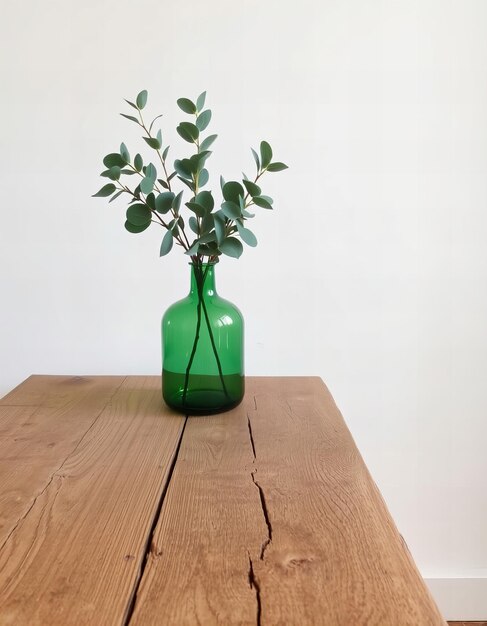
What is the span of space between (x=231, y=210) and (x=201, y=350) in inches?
10.2

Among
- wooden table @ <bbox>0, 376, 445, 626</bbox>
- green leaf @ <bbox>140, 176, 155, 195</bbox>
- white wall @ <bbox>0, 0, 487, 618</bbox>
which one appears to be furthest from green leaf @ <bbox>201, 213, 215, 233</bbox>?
white wall @ <bbox>0, 0, 487, 618</bbox>

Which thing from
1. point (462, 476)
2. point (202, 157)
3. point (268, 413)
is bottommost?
point (462, 476)

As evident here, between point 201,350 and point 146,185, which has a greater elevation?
point 146,185

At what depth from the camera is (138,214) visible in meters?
1.13

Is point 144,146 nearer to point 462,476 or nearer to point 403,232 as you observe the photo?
point 403,232

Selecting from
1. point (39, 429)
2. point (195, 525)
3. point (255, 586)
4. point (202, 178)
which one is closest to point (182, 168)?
point (202, 178)

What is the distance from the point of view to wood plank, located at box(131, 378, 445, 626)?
1.90 ft

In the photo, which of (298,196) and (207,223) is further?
(298,196)

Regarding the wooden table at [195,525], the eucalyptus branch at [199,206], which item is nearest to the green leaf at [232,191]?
the eucalyptus branch at [199,206]

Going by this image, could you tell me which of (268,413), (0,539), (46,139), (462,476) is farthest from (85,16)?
(462,476)

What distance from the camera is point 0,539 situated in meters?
0.71

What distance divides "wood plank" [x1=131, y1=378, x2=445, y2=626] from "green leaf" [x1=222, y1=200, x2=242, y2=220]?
35 cm

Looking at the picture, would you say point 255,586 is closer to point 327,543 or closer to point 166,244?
point 327,543

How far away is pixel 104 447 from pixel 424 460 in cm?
100
